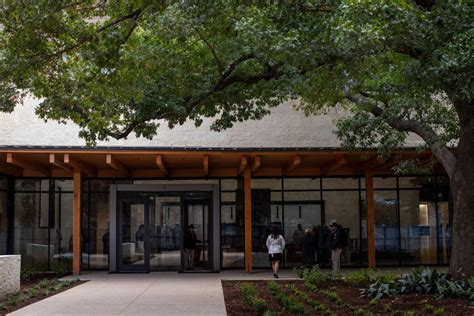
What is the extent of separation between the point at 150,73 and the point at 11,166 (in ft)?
31.8

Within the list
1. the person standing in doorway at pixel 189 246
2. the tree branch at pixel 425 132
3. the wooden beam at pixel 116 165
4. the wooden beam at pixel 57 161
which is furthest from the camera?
the person standing in doorway at pixel 189 246

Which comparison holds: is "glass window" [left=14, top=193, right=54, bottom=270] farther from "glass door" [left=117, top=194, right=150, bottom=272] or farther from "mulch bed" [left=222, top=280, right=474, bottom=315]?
"mulch bed" [left=222, top=280, right=474, bottom=315]

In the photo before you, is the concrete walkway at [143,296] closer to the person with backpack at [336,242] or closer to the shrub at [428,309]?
the person with backpack at [336,242]

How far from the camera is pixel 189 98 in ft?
49.2

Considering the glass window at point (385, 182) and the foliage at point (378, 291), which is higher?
the glass window at point (385, 182)

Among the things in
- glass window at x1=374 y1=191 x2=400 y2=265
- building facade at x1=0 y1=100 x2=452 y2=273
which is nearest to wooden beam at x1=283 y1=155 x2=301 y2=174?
building facade at x1=0 y1=100 x2=452 y2=273

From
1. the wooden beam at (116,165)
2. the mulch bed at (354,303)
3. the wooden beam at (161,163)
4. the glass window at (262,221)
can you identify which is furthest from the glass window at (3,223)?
the mulch bed at (354,303)

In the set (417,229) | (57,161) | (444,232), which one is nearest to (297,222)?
(417,229)

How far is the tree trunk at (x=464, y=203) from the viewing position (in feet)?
Result: 46.2

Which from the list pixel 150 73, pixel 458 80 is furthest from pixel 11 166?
pixel 458 80

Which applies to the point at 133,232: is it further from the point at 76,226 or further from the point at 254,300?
the point at 254,300

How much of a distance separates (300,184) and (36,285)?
10191 millimetres

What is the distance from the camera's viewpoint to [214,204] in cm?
2270

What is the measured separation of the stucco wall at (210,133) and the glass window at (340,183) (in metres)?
2.22
